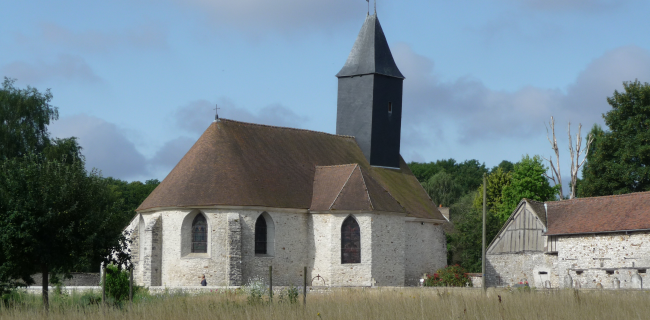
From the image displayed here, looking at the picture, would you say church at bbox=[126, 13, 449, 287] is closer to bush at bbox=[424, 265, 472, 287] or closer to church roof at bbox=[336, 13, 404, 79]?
bush at bbox=[424, 265, 472, 287]

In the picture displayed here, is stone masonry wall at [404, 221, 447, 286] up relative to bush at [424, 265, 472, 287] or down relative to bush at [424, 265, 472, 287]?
up

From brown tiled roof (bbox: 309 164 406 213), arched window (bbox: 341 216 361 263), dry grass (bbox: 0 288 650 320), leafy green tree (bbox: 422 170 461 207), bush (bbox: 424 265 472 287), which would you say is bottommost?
bush (bbox: 424 265 472 287)

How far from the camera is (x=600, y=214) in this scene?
28.1m

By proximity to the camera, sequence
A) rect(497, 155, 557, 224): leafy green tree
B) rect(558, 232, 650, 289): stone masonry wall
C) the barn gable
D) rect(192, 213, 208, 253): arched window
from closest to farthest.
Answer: rect(558, 232, 650, 289): stone masonry wall, rect(192, 213, 208, 253): arched window, the barn gable, rect(497, 155, 557, 224): leafy green tree

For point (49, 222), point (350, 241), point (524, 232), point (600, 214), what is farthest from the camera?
point (524, 232)

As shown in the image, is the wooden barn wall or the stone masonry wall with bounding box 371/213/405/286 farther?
the wooden barn wall

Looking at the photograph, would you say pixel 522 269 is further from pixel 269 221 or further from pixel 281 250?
pixel 269 221

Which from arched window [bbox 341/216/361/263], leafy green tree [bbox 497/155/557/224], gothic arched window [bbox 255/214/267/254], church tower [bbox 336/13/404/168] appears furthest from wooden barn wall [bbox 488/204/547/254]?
leafy green tree [bbox 497/155/557/224]

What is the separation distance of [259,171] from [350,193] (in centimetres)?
365

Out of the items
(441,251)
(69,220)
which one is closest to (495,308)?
(69,220)

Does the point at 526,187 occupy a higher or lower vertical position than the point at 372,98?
lower

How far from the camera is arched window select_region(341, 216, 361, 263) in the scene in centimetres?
2875

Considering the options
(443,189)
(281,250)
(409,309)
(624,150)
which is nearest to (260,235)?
(281,250)

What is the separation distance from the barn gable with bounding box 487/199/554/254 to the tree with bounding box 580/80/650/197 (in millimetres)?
7542
